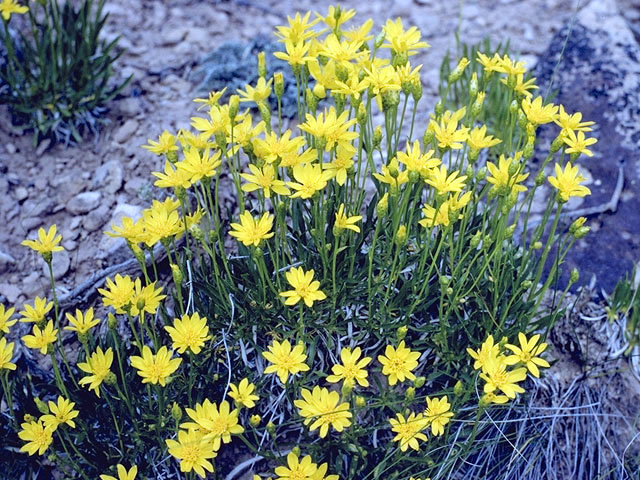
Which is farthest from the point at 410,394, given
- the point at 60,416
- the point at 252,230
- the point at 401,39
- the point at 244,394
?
the point at 401,39

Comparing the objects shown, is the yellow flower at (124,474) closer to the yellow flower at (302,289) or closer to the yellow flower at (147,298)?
the yellow flower at (147,298)

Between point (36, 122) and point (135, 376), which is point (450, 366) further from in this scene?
point (36, 122)

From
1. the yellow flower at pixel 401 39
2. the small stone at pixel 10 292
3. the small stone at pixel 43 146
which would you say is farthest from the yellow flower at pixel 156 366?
the small stone at pixel 43 146

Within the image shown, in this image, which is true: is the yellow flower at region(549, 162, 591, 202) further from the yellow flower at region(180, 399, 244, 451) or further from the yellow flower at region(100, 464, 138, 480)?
the yellow flower at region(100, 464, 138, 480)

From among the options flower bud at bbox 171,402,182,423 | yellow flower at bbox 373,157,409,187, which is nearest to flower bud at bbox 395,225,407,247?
yellow flower at bbox 373,157,409,187

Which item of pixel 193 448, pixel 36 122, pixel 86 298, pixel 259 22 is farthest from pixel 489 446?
pixel 259 22
